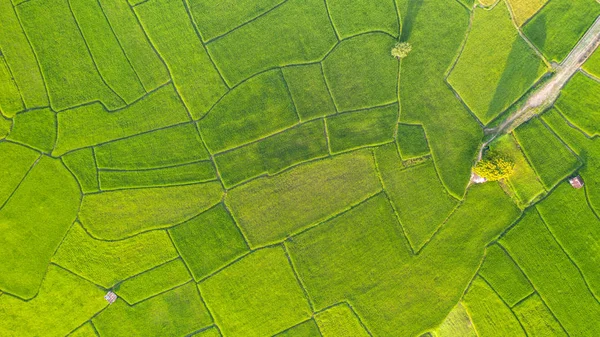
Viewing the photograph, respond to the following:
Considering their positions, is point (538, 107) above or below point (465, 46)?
below

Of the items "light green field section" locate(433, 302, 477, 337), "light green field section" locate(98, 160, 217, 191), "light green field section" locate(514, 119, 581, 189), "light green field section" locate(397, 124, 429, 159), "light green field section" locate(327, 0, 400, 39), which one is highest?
"light green field section" locate(327, 0, 400, 39)

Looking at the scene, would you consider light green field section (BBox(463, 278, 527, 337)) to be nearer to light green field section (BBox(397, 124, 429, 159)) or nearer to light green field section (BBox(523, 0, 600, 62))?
light green field section (BBox(397, 124, 429, 159))

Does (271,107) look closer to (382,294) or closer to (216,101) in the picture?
(216,101)

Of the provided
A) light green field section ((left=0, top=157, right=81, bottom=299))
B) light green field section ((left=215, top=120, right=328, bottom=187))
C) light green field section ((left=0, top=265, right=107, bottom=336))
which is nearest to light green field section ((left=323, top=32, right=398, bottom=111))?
light green field section ((left=215, top=120, right=328, bottom=187))

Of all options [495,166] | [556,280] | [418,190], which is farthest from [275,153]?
[556,280]

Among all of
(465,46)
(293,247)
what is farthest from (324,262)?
(465,46)

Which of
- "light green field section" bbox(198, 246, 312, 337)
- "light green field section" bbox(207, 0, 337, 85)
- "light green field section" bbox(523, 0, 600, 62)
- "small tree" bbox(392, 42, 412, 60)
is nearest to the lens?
"small tree" bbox(392, 42, 412, 60)
